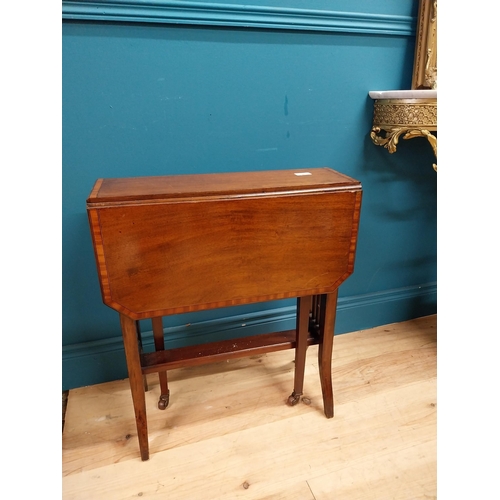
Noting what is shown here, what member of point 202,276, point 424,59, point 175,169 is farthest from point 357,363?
point 424,59

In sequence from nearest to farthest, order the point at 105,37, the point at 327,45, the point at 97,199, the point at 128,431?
the point at 97,199, the point at 105,37, the point at 128,431, the point at 327,45

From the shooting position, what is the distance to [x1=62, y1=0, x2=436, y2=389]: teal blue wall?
1.31m

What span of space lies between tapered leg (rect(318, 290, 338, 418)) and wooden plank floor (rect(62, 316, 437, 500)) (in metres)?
0.08

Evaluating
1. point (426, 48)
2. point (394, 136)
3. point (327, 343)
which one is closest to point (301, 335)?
point (327, 343)

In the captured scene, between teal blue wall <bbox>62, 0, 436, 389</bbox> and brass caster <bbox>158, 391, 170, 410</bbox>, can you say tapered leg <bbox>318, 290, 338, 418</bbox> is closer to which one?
teal blue wall <bbox>62, 0, 436, 389</bbox>

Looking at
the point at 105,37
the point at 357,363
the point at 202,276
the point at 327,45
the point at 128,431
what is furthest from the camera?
the point at 357,363

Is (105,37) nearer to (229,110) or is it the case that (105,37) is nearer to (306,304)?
(229,110)

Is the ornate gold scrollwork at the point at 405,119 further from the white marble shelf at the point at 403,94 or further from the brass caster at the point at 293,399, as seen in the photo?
the brass caster at the point at 293,399

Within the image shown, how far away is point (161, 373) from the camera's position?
1451 millimetres

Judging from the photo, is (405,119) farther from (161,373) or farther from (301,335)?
(161,373)

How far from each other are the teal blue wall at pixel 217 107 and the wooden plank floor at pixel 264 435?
20cm

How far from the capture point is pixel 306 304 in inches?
53.1

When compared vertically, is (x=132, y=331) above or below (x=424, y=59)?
below

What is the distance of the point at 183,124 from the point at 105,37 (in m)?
0.35
